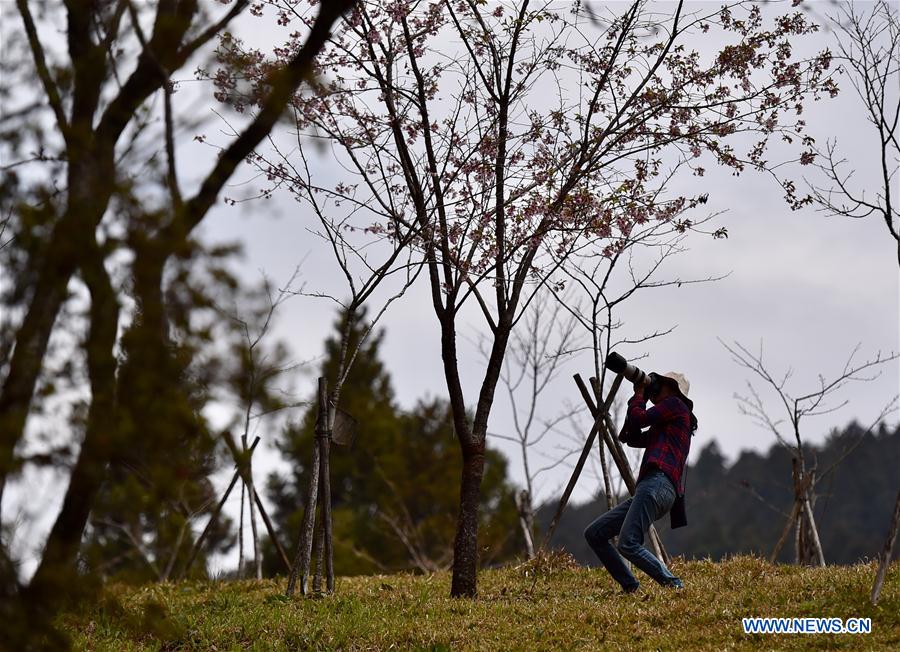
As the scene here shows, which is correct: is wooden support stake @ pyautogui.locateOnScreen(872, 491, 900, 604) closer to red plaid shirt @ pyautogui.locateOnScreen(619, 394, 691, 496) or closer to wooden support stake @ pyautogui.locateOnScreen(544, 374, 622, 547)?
red plaid shirt @ pyautogui.locateOnScreen(619, 394, 691, 496)

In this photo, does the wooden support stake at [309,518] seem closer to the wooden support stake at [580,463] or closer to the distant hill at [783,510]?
the wooden support stake at [580,463]

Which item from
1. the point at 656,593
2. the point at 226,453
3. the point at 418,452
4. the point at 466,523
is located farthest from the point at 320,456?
the point at 418,452

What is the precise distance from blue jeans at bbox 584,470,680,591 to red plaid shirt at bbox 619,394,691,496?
3.8 inches

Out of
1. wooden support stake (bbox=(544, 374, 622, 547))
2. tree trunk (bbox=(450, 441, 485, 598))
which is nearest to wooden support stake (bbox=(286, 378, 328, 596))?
tree trunk (bbox=(450, 441, 485, 598))

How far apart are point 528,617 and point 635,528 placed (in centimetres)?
127

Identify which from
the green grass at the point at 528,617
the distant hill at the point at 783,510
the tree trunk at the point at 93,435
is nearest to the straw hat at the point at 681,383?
the green grass at the point at 528,617

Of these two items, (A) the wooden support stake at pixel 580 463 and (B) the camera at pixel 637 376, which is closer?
(B) the camera at pixel 637 376

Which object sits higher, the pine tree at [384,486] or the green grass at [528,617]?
the pine tree at [384,486]

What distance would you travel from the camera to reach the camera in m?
9.39

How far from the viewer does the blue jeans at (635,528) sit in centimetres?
893

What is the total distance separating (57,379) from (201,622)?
15.8 feet

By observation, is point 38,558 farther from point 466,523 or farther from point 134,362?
point 466,523
